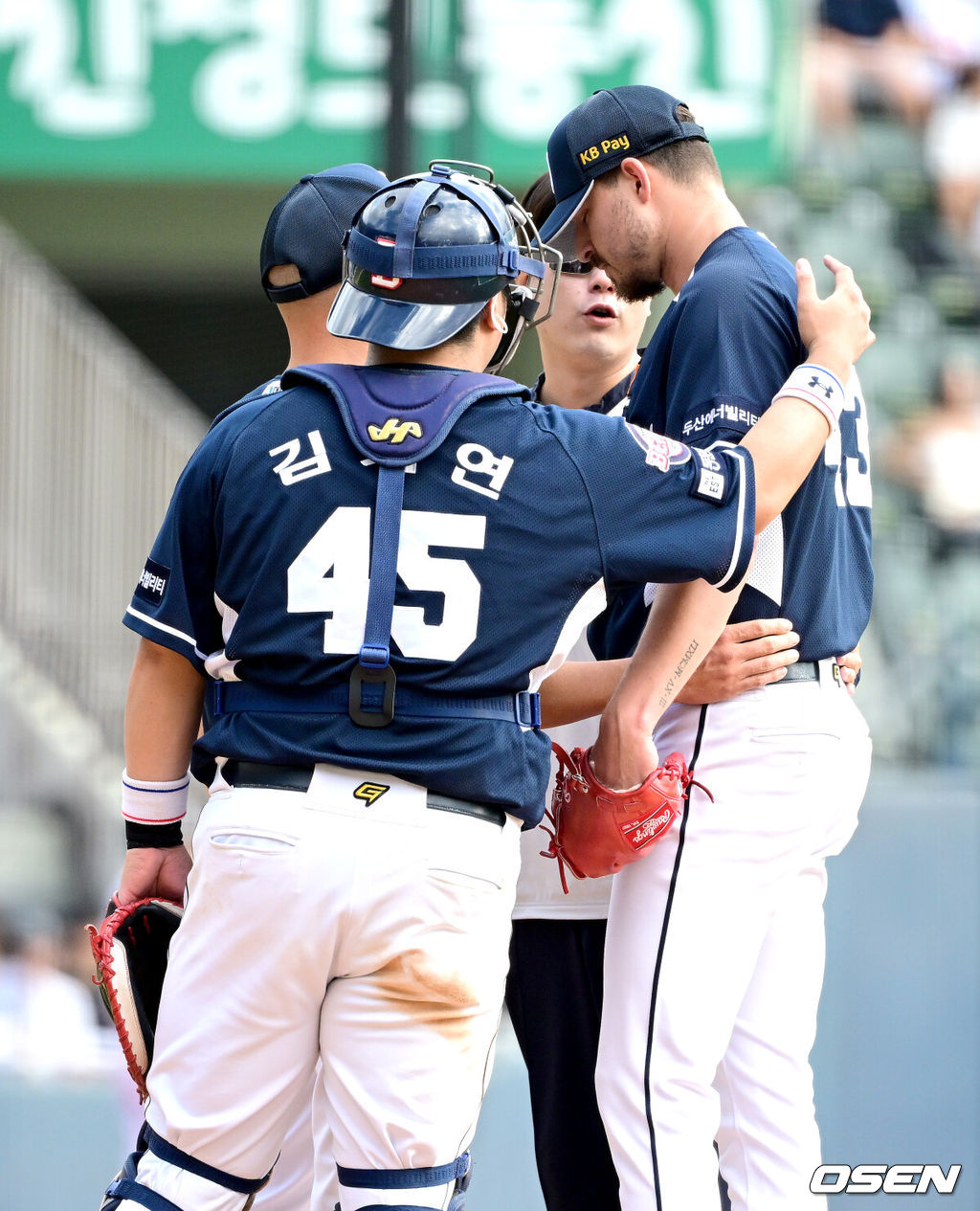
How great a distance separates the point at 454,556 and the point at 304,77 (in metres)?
6.10

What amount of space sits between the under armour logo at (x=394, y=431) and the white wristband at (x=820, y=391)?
0.65m

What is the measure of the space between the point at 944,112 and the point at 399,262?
5.96m

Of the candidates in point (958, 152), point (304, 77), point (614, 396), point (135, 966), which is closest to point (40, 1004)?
point (135, 966)

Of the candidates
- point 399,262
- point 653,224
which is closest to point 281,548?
point 399,262

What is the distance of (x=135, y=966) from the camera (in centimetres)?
261

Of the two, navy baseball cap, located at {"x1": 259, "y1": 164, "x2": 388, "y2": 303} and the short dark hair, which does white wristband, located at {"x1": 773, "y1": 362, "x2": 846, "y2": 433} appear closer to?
navy baseball cap, located at {"x1": 259, "y1": 164, "x2": 388, "y2": 303}

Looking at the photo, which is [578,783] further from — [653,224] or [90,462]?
[90,462]

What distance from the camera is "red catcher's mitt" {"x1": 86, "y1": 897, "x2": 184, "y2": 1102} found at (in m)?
2.57

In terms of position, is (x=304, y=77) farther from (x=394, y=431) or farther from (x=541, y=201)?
(x=394, y=431)

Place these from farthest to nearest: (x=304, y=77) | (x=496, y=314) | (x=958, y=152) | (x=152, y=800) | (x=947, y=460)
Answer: (x=304, y=77), (x=958, y=152), (x=947, y=460), (x=152, y=800), (x=496, y=314)

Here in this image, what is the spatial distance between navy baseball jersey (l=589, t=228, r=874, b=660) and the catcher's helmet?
391mm

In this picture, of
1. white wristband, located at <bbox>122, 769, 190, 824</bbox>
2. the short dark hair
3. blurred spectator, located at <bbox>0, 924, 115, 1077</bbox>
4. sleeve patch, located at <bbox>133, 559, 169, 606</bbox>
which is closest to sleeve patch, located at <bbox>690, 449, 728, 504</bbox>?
sleeve patch, located at <bbox>133, 559, 169, 606</bbox>

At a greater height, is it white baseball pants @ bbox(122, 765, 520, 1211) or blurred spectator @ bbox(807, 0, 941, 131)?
blurred spectator @ bbox(807, 0, 941, 131)

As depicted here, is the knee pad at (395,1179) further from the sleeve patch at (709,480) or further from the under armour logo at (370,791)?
the sleeve patch at (709,480)
